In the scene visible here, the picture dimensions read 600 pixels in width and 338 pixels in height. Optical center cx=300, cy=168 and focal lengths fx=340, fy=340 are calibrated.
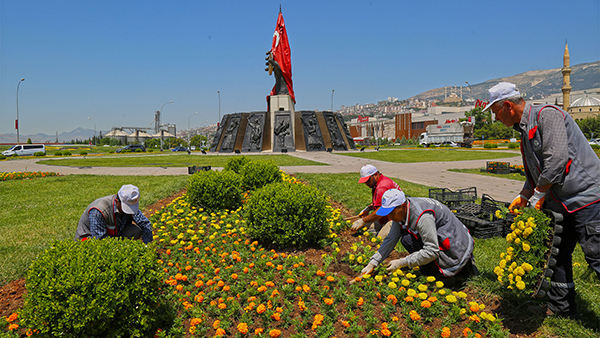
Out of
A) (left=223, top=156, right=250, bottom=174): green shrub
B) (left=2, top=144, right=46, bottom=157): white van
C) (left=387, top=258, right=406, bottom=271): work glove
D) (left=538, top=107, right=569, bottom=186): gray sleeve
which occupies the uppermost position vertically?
(left=2, top=144, right=46, bottom=157): white van

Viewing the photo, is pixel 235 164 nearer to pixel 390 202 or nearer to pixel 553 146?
pixel 390 202

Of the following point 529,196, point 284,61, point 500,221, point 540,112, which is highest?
point 284,61

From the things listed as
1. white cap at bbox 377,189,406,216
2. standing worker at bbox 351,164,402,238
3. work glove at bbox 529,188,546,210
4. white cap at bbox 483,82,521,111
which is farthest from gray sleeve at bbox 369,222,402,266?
white cap at bbox 483,82,521,111

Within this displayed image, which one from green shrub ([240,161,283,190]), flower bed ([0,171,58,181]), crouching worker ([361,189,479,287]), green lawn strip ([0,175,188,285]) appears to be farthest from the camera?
flower bed ([0,171,58,181])

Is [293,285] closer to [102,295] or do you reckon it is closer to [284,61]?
[102,295]

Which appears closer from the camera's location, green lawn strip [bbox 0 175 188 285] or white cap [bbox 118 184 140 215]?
white cap [bbox 118 184 140 215]

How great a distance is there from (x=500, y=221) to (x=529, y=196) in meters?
2.28

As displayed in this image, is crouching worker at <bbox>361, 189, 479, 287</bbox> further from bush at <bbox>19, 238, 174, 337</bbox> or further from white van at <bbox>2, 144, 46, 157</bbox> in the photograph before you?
white van at <bbox>2, 144, 46, 157</bbox>

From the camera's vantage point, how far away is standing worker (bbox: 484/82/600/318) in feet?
8.40

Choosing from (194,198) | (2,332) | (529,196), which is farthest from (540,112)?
(194,198)

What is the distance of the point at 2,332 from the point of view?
9.80ft

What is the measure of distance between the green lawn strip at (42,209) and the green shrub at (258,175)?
244 centimetres

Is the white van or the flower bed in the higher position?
the white van

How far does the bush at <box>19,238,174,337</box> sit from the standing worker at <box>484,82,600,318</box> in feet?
10.6
